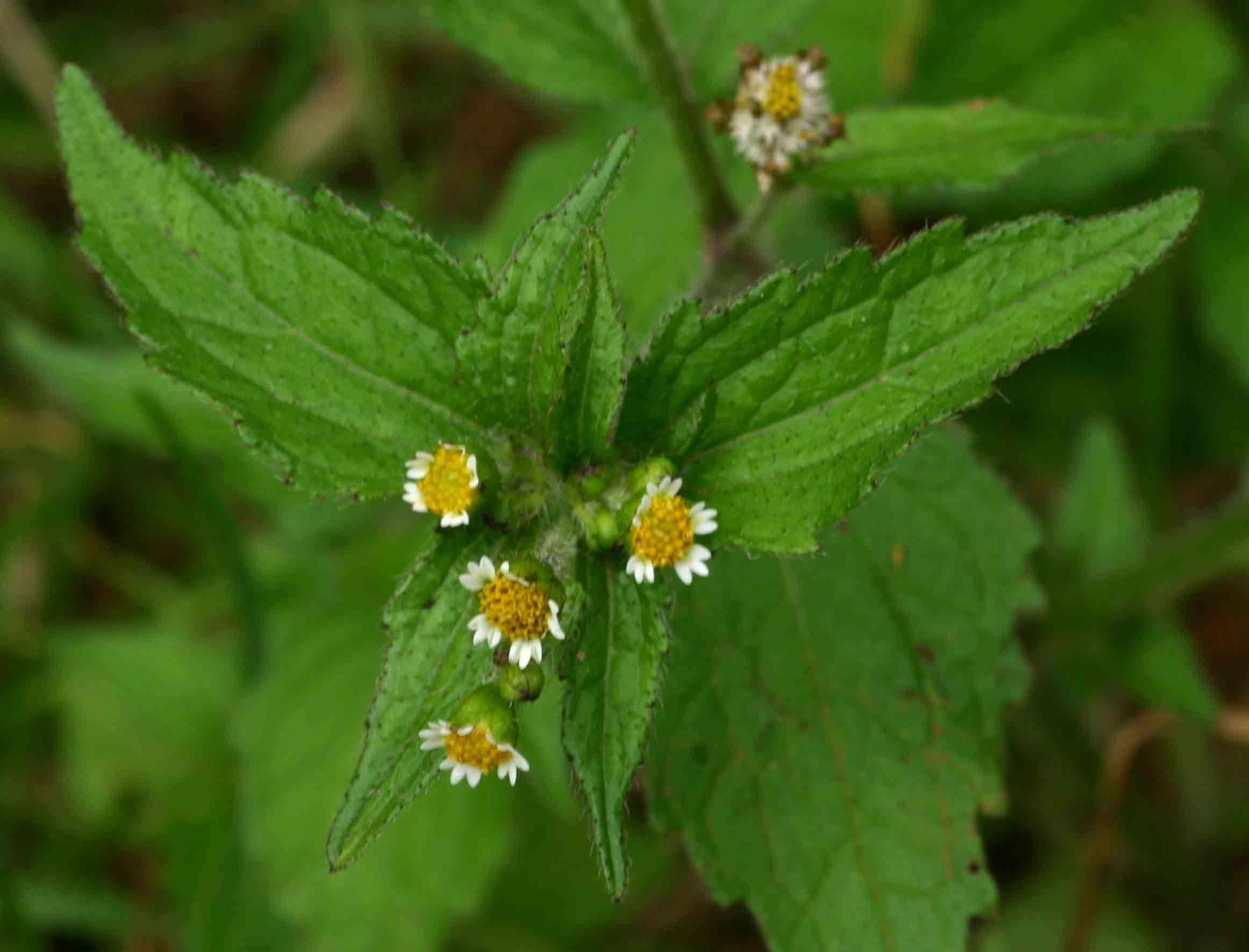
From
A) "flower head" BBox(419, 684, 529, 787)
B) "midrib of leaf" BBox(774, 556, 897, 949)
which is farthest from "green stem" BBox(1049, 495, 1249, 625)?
"flower head" BBox(419, 684, 529, 787)

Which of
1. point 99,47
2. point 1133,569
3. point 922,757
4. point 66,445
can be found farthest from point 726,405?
point 99,47

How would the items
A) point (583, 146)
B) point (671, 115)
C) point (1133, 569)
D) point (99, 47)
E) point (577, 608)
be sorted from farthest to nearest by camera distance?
1. point (99, 47)
2. point (583, 146)
3. point (1133, 569)
4. point (671, 115)
5. point (577, 608)

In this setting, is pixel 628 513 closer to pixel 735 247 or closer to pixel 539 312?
pixel 539 312

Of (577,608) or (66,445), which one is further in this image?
(66,445)

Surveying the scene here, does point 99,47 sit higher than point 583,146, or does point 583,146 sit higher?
point 99,47

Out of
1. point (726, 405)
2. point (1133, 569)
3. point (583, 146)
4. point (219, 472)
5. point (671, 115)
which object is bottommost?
point (726, 405)

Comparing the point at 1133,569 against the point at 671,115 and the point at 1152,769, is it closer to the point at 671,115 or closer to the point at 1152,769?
the point at 1152,769

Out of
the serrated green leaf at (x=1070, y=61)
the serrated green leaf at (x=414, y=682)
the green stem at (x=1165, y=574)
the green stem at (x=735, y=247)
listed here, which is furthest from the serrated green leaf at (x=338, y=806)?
the serrated green leaf at (x=1070, y=61)

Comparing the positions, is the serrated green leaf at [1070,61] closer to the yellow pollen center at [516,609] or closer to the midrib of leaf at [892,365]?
the midrib of leaf at [892,365]

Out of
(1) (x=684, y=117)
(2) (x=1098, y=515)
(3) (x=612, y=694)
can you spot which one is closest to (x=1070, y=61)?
(2) (x=1098, y=515)
